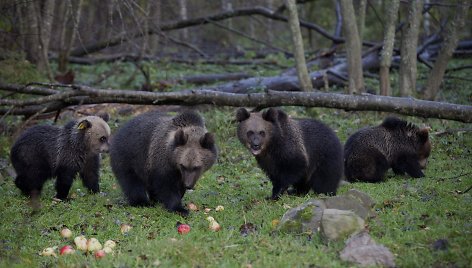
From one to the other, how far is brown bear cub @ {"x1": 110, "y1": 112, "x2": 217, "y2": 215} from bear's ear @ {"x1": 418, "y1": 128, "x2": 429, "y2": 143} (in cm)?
502

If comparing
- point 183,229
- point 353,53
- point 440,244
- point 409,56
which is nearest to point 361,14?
point 353,53

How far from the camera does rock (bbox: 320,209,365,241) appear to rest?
709 centimetres

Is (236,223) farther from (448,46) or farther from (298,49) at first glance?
(448,46)

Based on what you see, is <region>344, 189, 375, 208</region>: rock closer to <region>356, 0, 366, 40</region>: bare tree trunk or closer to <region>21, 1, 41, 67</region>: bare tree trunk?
<region>356, 0, 366, 40</region>: bare tree trunk

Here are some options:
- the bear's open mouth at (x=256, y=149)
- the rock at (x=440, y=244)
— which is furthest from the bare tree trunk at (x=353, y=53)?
the rock at (x=440, y=244)

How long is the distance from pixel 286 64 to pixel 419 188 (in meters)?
14.5

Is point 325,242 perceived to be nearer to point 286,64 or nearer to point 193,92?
point 193,92

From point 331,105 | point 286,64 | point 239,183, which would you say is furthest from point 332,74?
point 239,183

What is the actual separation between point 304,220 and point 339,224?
0.57 metres

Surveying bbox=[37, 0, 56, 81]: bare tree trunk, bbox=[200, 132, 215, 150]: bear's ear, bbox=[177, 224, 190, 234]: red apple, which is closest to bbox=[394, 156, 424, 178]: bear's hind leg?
bbox=[200, 132, 215, 150]: bear's ear

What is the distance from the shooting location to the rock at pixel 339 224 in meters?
7.09

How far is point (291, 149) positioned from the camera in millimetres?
9773

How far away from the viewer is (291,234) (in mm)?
7492

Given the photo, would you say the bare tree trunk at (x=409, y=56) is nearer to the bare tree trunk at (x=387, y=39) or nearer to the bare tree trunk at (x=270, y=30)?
the bare tree trunk at (x=387, y=39)
